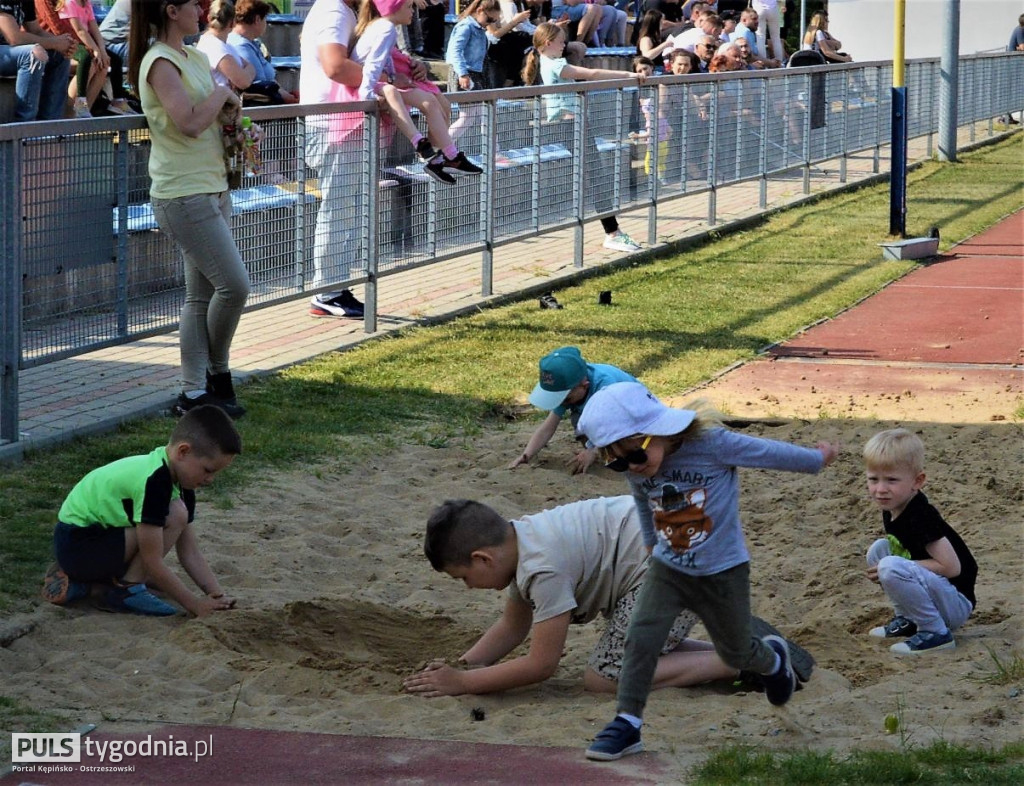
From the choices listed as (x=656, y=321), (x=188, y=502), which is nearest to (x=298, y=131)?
(x=656, y=321)

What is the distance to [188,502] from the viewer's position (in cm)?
600

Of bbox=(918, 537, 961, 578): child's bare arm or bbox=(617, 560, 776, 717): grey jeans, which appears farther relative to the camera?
bbox=(918, 537, 961, 578): child's bare arm

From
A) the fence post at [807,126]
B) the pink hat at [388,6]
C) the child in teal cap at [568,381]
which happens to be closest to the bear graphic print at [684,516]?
the child in teal cap at [568,381]

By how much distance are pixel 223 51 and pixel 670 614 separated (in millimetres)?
7473

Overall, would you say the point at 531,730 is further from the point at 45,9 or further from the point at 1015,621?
the point at 45,9

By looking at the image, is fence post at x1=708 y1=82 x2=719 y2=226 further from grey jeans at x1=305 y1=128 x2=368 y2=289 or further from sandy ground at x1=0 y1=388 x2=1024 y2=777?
sandy ground at x1=0 y1=388 x2=1024 y2=777

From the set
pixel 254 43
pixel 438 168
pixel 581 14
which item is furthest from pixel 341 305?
pixel 581 14

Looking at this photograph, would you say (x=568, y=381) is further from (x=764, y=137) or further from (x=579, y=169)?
(x=764, y=137)

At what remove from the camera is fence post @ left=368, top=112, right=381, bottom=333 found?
11.2 m

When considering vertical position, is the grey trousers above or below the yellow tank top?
below

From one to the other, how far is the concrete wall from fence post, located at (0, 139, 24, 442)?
28987 millimetres

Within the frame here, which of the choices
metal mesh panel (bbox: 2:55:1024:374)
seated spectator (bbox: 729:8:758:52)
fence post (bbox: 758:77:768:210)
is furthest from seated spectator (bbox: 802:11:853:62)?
fence post (bbox: 758:77:768:210)

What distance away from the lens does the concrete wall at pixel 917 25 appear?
34938mm

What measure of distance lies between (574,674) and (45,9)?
30.1 feet
